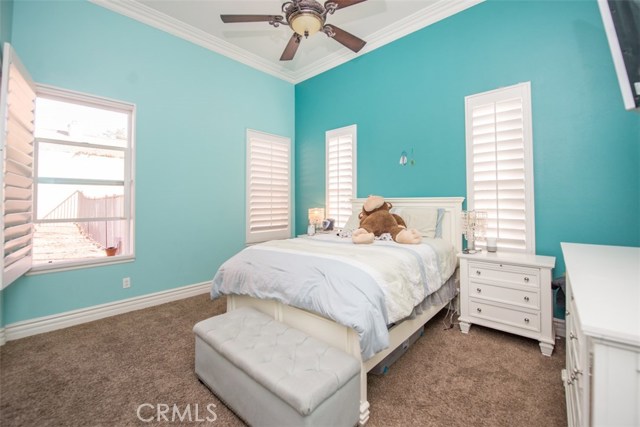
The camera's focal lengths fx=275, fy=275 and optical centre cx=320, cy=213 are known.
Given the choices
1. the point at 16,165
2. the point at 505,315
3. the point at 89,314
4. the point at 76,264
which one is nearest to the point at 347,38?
the point at 505,315

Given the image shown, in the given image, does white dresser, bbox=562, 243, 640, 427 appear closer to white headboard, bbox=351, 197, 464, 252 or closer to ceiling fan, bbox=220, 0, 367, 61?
white headboard, bbox=351, 197, 464, 252

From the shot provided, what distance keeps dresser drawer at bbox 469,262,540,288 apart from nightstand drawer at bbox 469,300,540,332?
0.74 ft

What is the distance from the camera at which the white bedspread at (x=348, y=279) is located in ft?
4.80

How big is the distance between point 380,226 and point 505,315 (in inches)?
49.6

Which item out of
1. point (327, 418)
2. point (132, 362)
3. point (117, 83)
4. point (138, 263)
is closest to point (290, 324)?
point (327, 418)

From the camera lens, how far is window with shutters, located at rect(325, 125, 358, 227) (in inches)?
Answer: 154

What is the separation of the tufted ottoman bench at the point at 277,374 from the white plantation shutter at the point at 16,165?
5.18ft

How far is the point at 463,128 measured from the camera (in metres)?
2.88

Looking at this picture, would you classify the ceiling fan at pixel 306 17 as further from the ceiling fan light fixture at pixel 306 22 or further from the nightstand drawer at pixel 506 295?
the nightstand drawer at pixel 506 295

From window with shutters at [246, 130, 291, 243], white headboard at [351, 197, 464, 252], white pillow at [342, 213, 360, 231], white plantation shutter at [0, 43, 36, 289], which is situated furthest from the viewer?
window with shutters at [246, 130, 291, 243]

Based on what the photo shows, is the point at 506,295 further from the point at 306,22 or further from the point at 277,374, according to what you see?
the point at 306,22

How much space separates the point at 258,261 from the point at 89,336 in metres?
1.69

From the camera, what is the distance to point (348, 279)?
1.57 meters

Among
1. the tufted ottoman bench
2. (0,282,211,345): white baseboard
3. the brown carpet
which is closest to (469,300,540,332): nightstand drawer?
the brown carpet
